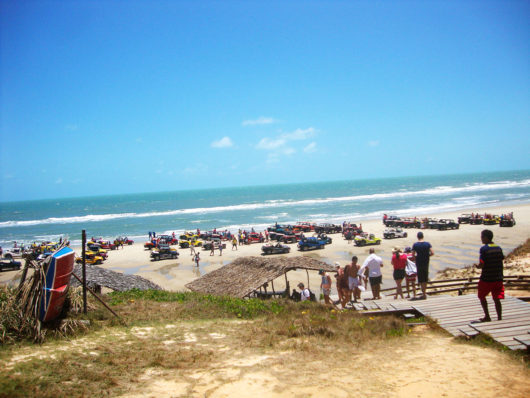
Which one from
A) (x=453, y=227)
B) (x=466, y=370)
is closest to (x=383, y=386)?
(x=466, y=370)

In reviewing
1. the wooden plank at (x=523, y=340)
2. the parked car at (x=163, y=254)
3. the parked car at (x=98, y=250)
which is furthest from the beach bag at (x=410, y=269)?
the parked car at (x=98, y=250)

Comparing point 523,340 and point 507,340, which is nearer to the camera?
point 523,340

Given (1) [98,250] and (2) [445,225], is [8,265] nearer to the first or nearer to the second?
(1) [98,250]

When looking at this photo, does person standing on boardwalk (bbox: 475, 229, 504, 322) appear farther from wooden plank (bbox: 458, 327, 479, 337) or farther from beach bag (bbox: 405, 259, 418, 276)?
beach bag (bbox: 405, 259, 418, 276)

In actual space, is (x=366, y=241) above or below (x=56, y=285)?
below

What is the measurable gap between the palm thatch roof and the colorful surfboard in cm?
638

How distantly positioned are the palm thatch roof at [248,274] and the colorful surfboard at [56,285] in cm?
638

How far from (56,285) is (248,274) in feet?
25.9

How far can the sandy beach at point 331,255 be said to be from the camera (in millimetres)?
22484

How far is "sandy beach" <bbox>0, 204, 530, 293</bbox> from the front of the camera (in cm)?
2248

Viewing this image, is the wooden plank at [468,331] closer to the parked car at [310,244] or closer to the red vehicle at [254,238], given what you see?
the parked car at [310,244]

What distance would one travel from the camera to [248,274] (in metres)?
15.0

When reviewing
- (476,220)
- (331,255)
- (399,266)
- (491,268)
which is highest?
(491,268)

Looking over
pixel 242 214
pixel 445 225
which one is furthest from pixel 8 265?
pixel 242 214
